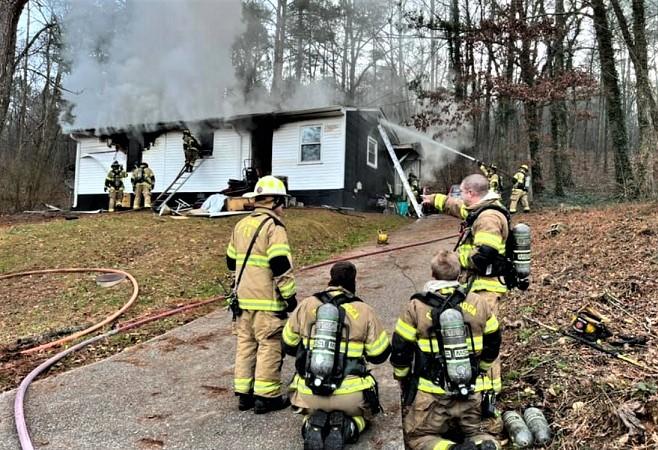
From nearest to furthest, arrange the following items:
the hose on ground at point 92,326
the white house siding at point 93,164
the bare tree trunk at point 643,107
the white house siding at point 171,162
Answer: the hose on ground at point 92,326 → the bare tree trunk at point 643,107 → the white house siding at point 171,162 → the white house siding at point 93,164

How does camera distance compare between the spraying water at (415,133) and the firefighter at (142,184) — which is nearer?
the firefighter at (142,184)

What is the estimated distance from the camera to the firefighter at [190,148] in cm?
1614

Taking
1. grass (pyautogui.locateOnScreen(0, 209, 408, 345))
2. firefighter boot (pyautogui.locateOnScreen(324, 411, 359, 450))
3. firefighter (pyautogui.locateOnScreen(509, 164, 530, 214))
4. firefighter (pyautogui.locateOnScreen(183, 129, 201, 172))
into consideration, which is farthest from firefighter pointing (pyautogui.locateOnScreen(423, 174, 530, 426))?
firefighter (pyautogui.locateOnScreen(183, 129, 201, 172))

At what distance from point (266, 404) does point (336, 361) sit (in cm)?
90

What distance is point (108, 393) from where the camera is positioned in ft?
12.9

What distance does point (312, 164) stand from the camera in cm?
1590

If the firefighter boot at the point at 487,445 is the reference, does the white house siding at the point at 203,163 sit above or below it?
above

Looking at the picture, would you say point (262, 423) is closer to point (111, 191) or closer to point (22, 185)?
point (111, 191)

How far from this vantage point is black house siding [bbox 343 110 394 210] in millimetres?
15750

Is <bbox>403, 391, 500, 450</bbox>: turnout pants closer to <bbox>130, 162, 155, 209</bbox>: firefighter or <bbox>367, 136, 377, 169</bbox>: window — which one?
<bbox>130, 162, 155, 209</bbox>: firefighter

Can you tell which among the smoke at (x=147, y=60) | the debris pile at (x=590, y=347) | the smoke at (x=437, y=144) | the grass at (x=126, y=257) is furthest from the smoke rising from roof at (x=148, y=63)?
the debris pile at (x=590, y=347)

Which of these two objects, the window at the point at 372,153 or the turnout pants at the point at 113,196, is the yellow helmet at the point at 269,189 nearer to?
the turnout pants at the point at 113,196

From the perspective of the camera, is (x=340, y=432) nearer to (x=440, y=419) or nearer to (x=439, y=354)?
(x=440, y=419)

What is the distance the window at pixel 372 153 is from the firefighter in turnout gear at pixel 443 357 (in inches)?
594
